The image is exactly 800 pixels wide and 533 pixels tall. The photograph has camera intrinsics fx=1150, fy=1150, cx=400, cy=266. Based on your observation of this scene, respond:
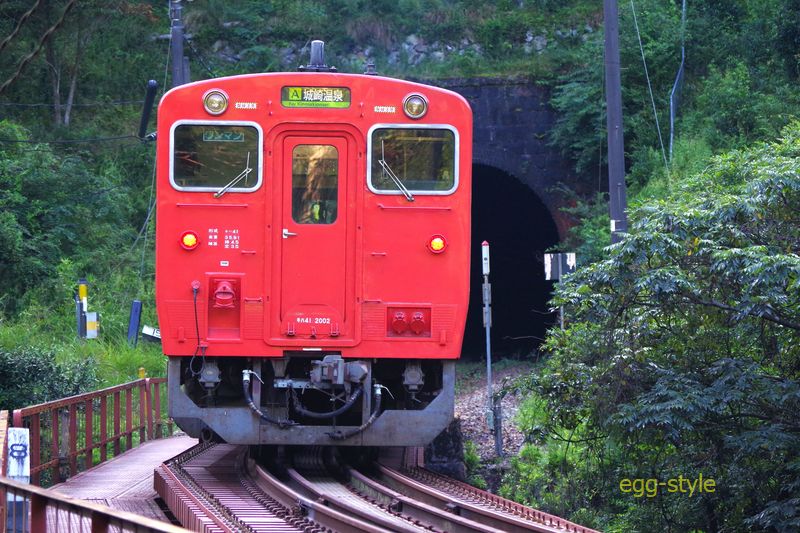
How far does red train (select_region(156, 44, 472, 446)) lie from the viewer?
32.9 feet

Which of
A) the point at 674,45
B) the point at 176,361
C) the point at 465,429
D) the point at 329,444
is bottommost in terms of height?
the point at 465,429

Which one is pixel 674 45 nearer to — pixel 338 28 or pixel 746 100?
pixel 746 100

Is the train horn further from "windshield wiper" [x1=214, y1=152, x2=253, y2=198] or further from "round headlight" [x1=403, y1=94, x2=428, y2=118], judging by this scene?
"windshield wiper" [x1=214, y1=152, x2=253, y2=198]

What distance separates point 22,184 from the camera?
983 inches

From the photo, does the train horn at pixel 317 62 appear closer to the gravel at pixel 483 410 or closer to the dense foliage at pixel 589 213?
the dense foliage at pixel 589 213

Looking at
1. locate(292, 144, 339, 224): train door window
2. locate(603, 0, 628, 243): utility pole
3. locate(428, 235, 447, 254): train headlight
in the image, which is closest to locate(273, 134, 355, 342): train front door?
locate(292, 144, 339, 224): train door window

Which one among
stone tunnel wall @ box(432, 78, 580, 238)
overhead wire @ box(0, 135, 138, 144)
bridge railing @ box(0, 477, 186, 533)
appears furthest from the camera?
stone tunnel wall @ box(432, 78, 580, 238)

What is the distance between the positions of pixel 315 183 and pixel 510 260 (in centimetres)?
2076

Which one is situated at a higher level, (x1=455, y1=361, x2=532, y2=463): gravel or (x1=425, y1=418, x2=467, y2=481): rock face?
(x1=425, y1=418, x2=467, y2=481): rock face

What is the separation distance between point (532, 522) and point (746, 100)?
15.9 m

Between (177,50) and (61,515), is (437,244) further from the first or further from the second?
(177,50)

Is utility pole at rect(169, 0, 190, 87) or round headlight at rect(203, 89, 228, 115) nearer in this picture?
round headlight at rect(203, 89, 228, 115)

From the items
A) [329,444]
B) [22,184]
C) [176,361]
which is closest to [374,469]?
[329,444]

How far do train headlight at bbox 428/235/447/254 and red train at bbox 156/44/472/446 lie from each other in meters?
0.01
